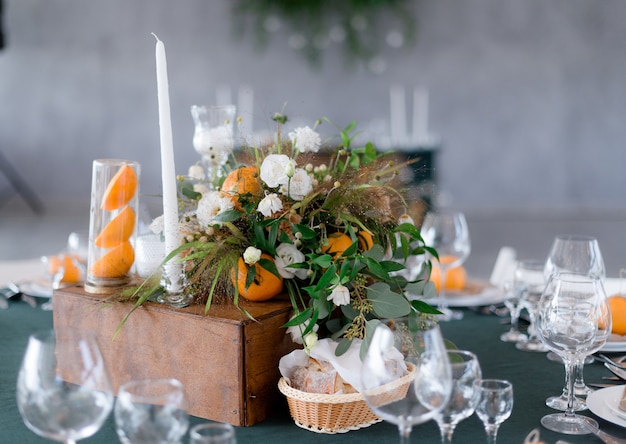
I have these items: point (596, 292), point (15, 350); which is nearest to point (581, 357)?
point (596, 292)

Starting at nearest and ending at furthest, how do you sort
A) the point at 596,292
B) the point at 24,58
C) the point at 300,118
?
the point at 596,292 < the point at 300,118 < the point at 24,58

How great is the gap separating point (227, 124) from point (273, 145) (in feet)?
0.51

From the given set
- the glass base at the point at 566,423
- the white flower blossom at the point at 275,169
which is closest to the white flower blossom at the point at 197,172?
the white flower blossom at the point at 275,169

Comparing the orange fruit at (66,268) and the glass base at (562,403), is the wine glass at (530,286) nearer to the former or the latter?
the glass base at (562,403)

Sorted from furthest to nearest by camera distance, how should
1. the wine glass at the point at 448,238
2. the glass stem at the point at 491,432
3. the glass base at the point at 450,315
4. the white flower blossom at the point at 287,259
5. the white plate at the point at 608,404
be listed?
the wine glass at the point at 448,238
the glass base at the point at 450,315
the white flower blossom at the point at 287,259
the white plate at the point at 608,404
the glass stem at the point at 491,432

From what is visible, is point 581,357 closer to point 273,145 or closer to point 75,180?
point 273,145

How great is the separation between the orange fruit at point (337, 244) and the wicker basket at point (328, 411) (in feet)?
0.74

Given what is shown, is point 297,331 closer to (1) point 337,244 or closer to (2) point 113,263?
(1) point 337,244

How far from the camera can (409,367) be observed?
0.92 m

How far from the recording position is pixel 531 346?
5.10 feet

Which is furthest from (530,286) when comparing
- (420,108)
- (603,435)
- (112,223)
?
(420,108)

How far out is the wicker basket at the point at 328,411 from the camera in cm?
110

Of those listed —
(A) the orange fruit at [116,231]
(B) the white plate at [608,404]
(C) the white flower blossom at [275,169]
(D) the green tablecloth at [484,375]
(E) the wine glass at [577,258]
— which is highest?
(C) the white flower blossom at [275,169]

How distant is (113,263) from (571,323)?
2.42 feet
